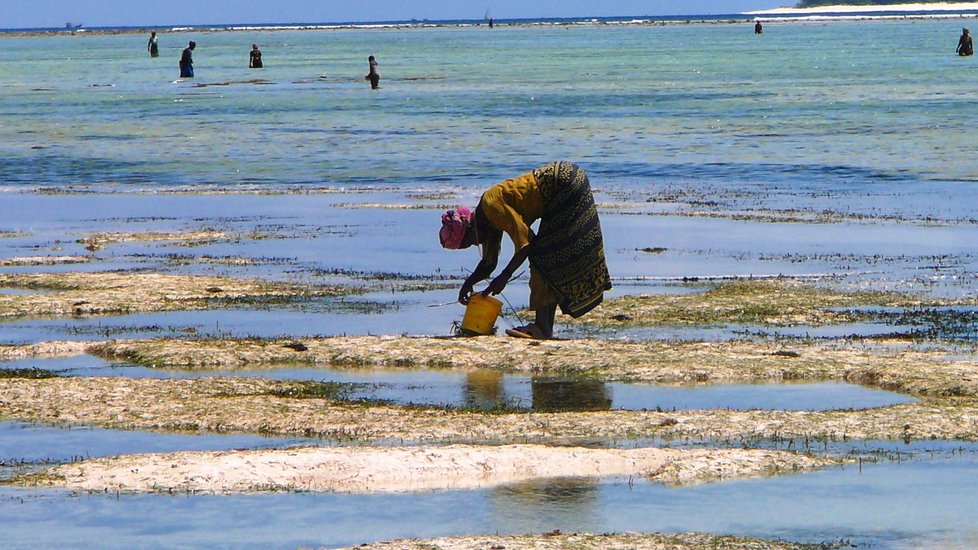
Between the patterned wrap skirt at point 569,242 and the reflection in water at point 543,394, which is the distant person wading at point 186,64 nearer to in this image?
the patterned wrap skirt at point 569,242

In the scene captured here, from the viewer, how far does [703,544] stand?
7078 mm

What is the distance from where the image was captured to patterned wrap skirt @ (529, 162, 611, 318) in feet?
37.8

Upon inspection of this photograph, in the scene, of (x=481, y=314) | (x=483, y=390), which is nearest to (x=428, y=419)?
(x=483, y=390)

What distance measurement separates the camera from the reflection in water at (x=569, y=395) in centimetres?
1007

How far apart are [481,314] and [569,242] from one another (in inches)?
38.0

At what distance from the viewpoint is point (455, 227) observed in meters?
11.5

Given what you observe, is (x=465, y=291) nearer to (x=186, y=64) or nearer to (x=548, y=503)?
(x=548, y=503)

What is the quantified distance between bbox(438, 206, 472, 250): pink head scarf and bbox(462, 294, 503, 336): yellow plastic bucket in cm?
77

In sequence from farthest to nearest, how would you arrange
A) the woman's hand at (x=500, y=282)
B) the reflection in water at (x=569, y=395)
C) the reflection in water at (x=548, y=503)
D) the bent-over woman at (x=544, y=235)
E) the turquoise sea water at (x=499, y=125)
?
1. the turquoise sea water at (x=499, y=125)
2. the woman's hand at (x=500, y=282)
3. the bent-over woman at (x=544, y=235)
4. the reflection in water at (x=569, y=395)
5. the reflection in water at (x=548, y=503)

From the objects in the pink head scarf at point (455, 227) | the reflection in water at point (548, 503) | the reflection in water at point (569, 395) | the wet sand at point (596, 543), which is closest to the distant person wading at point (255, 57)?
the pink head scarf at point (455, 227)

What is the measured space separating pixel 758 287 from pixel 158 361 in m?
5.88

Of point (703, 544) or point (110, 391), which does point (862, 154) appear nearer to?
point (110, 391)

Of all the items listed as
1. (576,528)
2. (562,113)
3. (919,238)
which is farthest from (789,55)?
(576,528)

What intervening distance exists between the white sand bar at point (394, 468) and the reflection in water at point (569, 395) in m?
1.29
